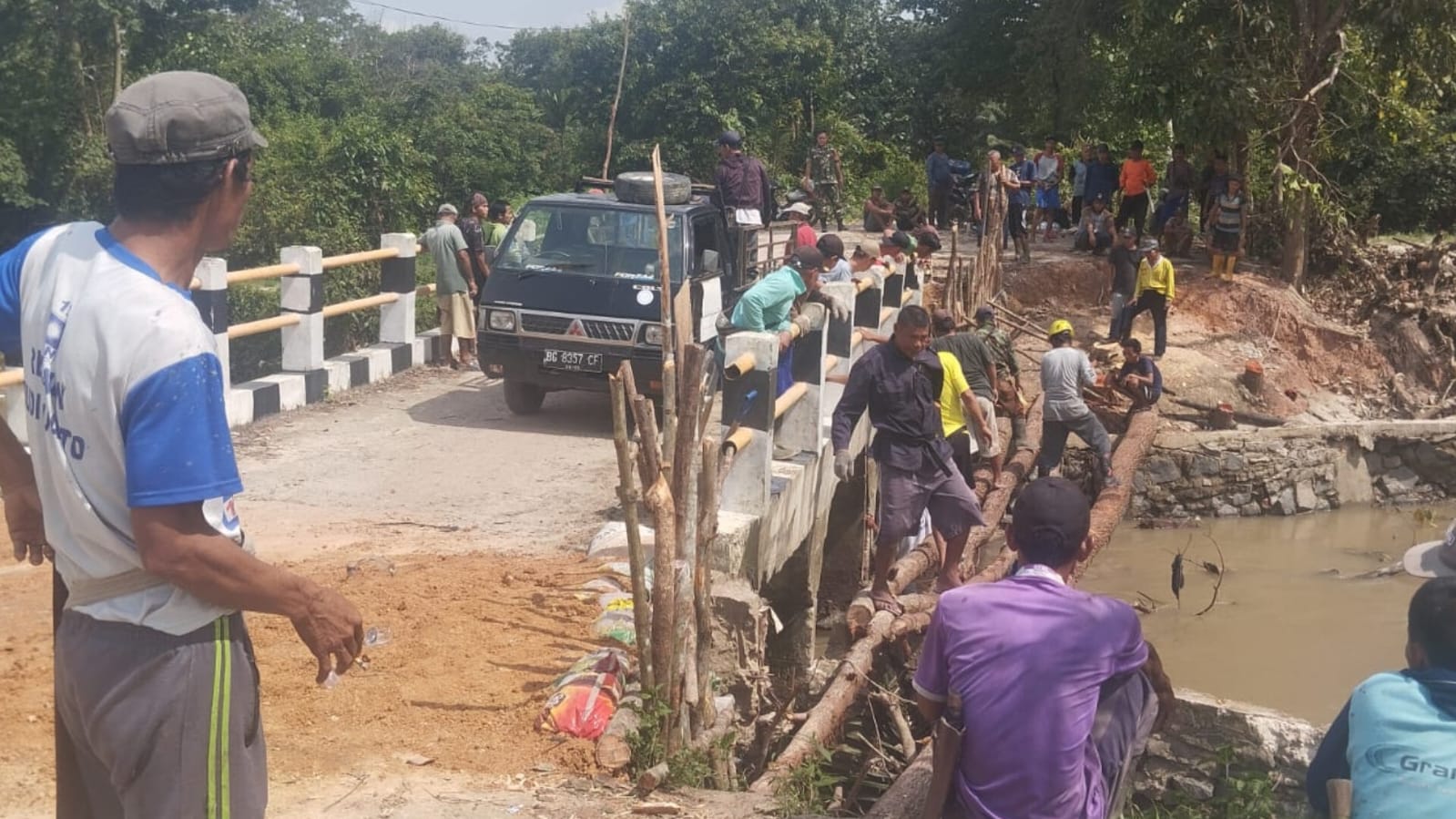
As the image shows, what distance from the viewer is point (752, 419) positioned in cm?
793

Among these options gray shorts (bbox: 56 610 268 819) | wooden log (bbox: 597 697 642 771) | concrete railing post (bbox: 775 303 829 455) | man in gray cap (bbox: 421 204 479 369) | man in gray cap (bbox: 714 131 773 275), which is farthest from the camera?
man in gray cap (bbox: 714 131 773 275)

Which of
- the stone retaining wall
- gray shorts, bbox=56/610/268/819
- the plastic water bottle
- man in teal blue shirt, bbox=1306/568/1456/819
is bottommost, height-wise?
the stone retaining wall

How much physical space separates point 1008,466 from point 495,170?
18047mm

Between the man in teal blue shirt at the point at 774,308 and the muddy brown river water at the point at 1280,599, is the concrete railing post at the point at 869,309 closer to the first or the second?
the man in teal blue shirt at the point at 774,308

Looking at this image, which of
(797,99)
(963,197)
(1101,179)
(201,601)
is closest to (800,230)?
(1101,179)

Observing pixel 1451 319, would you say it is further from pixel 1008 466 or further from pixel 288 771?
pixel 288 771

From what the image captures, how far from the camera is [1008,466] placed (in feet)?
42.6

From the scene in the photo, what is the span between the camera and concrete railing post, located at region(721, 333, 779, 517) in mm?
7812

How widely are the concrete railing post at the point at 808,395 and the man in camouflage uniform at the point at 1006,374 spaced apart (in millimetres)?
3054

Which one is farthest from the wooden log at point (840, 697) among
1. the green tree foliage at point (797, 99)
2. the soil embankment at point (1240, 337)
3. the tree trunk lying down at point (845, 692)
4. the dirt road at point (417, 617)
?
the green tree foliage at point (797, 99)

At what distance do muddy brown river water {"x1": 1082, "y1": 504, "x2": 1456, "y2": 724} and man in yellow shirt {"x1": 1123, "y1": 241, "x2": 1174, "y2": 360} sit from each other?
271cm

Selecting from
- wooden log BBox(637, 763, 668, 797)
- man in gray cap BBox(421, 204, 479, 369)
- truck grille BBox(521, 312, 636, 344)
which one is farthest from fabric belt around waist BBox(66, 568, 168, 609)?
man in gray cap BBox(421, 204, 479, 369)

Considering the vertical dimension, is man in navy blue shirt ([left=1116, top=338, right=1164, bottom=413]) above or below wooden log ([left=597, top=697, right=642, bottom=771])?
below

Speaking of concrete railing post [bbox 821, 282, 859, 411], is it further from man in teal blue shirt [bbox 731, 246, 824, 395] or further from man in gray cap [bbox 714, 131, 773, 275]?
man in gray cap [bbox 714, 131, 773, 275]
